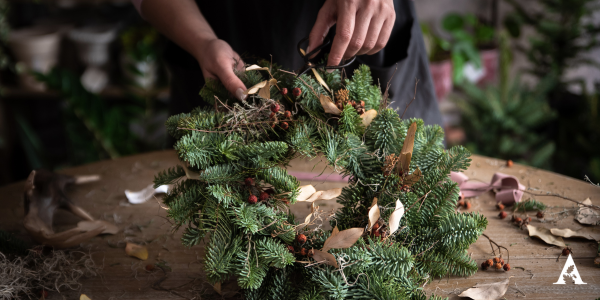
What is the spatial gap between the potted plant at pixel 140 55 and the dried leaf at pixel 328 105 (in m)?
1.41

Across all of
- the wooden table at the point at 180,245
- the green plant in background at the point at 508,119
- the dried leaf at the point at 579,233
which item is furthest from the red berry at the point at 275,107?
the green plant in background at the point at 508,119

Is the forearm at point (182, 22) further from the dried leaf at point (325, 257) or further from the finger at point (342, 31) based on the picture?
the dried leaf at point (325, 257)

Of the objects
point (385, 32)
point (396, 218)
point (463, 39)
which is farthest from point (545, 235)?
point (463, 39)

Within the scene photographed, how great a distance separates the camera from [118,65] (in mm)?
1904

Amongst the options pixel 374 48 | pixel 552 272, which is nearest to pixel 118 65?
pixel 374 48

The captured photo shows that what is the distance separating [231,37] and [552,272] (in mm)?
798

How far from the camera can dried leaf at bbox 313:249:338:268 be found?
1.62 feet

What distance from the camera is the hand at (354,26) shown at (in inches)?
22.8

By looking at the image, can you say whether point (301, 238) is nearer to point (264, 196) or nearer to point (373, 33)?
point (264, 196)

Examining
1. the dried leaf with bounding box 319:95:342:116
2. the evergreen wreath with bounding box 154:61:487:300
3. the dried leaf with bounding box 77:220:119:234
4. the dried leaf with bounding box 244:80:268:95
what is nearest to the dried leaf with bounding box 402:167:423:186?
the evergreen wreath with bounding box 154:61:487:300

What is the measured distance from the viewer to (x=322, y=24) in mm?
620

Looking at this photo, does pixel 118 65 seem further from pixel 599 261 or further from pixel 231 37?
pixel 599 261

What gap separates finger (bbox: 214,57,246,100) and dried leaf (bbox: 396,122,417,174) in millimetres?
224

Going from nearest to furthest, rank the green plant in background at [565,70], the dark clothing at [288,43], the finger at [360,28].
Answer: the finger at [360,28] < the dark clothing at [288,43] < the green plant in background at [565,70]
